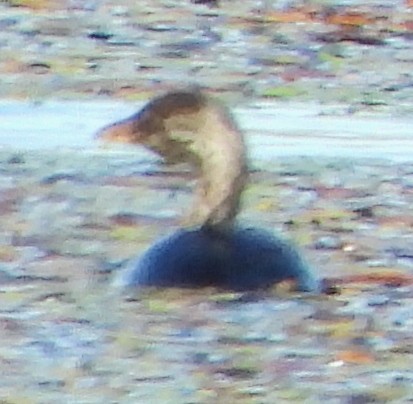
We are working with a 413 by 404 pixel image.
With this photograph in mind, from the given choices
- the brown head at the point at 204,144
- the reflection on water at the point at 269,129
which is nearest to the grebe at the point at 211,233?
the brown head at the point at 204,144

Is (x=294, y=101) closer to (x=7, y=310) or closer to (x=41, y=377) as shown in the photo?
(x=7, y=310)

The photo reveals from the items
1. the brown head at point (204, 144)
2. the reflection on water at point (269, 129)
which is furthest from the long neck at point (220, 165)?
the reflection on water at point (269, 129)

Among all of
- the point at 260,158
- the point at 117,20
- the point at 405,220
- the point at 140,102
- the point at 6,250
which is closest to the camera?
the point at 6,250

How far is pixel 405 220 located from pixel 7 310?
5.14ft

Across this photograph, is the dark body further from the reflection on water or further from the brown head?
the reflection on water

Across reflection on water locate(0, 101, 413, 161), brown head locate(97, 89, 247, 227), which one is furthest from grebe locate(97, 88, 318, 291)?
reflection on water locate(0, 101, 413, 161)

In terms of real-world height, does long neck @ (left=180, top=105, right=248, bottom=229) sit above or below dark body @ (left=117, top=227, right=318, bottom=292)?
above

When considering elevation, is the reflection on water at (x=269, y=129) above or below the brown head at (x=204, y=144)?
below

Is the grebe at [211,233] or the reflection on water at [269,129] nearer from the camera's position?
the grebe at [211,233]

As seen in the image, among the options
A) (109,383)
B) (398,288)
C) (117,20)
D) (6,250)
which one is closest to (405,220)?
(398,288)

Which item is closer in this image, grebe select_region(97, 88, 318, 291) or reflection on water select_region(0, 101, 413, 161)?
grebe select_region(97, 88, 318, 291)

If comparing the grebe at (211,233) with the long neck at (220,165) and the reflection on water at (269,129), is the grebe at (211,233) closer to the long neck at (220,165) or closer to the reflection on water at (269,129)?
the long neck at (220,165)

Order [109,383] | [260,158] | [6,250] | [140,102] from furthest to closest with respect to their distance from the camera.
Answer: [140,102] < [260,158] < [6,250] < [109,383]

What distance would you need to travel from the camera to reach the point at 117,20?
31.9 feet
